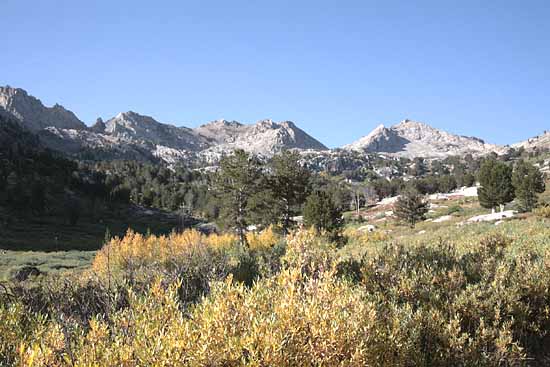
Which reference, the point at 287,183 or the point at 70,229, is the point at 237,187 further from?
the point at 70,229

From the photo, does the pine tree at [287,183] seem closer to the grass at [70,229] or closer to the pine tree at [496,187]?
the grass at [70,229]

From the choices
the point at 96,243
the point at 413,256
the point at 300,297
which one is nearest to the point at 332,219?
the point at 413,256

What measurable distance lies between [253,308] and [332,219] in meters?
32.8

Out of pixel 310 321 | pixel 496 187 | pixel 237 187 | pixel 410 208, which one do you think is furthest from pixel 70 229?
pixel 310 321

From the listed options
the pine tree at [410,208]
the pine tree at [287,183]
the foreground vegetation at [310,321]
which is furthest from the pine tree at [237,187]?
the foreground vegetation at [310,321]

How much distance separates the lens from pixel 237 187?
4253 cm

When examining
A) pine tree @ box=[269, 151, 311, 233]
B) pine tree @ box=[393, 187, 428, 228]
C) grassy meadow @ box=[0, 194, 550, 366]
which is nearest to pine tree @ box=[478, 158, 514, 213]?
pine tree @ box=[393, 187, 428, 228]

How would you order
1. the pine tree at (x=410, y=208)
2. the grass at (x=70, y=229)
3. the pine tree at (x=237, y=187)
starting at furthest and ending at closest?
1. the grass at (x=70, y=229)
2. the pine tree at (x=410, y=208)
3. the pine tree at (x=237, y=187)

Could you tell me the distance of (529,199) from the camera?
4975 centimetres

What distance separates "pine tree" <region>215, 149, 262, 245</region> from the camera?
4247 centimetres

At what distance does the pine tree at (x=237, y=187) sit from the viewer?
42.5m

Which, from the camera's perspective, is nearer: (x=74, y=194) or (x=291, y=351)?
(x=291, y=351)

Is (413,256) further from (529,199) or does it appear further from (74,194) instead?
(74,194)

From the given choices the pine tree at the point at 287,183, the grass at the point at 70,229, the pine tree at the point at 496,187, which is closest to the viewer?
the pine tree at the point at 287,183
